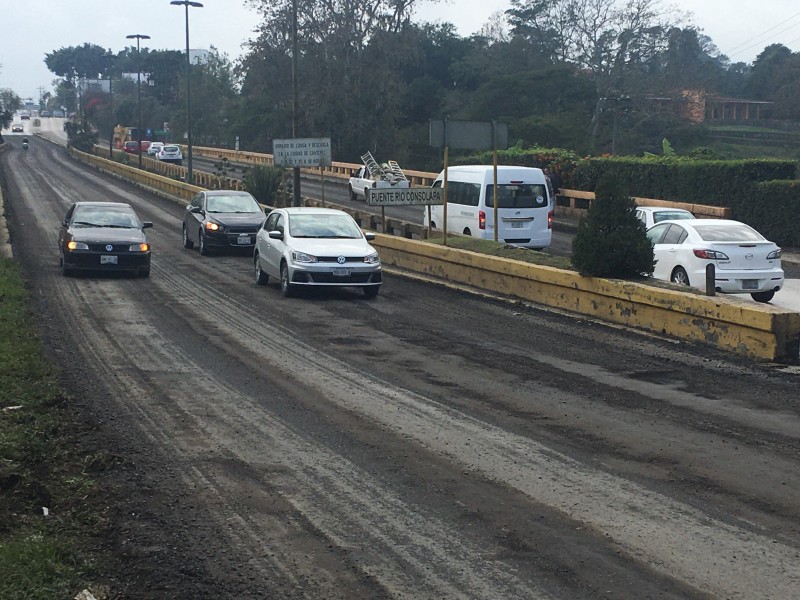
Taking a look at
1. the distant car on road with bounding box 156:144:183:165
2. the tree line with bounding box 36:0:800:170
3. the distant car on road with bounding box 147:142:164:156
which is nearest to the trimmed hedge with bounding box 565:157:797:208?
the tree line with bounding box 36:0:800:170

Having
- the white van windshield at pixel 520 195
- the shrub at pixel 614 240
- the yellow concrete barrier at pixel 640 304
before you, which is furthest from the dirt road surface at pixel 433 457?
the white van windshield at pixel 520 195

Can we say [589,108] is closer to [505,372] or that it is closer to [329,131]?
[329,131]

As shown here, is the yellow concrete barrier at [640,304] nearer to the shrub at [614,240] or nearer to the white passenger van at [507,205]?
the shrub at [614,240]

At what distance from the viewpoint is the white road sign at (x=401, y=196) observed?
24109mm

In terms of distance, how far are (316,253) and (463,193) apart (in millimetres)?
8027

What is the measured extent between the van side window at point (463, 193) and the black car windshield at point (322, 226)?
5.32 metres

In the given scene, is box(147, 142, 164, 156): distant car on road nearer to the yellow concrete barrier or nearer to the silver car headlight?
the yellow concrete barrier

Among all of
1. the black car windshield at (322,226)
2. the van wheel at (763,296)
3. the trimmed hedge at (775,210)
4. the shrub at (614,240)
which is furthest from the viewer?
the trimmed hedge at (775,210)

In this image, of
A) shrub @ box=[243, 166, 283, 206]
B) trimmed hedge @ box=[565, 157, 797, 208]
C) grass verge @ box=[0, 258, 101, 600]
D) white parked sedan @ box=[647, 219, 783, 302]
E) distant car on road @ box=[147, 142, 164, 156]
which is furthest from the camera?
distant car on road @ box=[147, 142, 164, 156]

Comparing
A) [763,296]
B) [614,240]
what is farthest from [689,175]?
[614,240]

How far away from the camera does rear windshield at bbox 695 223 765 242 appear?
1912 cm

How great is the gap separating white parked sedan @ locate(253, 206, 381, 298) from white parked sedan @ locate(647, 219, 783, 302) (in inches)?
209

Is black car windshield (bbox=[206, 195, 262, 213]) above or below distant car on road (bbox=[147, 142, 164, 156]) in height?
below

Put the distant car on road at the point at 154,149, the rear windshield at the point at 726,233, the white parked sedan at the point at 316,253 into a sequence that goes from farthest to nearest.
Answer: the distant car on road at the point at 154,149
the white parked sedan at the point at 316,253
the rear windshield at the point at 726,233
